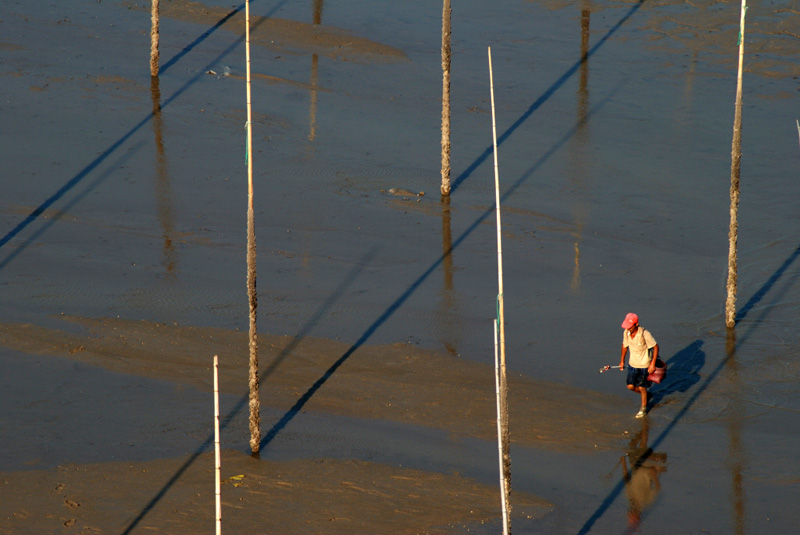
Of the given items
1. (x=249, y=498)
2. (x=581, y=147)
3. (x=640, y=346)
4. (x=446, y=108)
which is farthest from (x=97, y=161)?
(x=640, y=346)

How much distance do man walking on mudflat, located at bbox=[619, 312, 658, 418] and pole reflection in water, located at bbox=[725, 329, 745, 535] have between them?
1.24 metres

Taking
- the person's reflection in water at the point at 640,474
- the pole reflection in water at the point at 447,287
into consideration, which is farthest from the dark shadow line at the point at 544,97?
the person's reflection in water at the point at 640,474

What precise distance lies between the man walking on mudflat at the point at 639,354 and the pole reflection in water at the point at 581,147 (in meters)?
3.81

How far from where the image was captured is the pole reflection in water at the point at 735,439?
1177cm

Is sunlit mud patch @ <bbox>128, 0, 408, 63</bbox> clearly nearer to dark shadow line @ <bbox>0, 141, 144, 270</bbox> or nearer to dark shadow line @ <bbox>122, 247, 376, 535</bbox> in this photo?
dark shadow line @ <bbox>0, 141, 144, 270</bbox>

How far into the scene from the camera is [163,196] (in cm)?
1959

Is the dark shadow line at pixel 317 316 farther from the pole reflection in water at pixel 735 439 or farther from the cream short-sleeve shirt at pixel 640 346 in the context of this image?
the pole reflection in water at pixel 735 439

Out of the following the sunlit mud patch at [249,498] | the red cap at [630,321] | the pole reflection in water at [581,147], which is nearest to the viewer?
the sunlit mud patch at [249,498]

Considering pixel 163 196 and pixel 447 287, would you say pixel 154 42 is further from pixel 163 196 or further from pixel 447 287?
pixel 447 287

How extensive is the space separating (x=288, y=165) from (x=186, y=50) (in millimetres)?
7048

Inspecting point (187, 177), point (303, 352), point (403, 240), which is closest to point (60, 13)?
point (187, 177)

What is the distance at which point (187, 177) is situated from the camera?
20359mm

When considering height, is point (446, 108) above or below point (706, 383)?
above

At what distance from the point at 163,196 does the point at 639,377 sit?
33.5 ft
